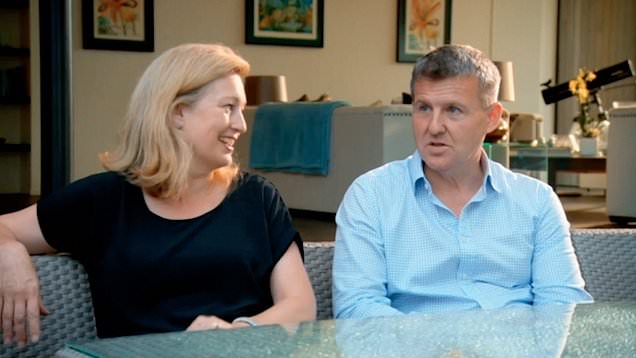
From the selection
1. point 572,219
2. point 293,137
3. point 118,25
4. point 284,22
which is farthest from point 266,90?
point 572,219

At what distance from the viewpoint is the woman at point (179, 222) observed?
148 centimetres

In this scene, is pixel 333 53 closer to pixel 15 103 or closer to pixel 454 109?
pixel 15 103

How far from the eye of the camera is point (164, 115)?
5.06ft

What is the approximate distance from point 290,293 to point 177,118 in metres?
0.31

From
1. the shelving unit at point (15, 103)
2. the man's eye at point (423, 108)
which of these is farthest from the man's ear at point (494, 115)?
the shelving unit at point (15, 103)

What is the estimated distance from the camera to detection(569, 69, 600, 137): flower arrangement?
774 cm

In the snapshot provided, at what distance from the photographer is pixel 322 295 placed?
1651mm

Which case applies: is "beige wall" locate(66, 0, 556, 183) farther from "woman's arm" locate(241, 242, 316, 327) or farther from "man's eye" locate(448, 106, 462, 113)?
"woman's arm" locate(241, 242, 316, 327)

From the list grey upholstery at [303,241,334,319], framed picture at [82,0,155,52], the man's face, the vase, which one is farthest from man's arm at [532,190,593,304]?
framed picture at [82,0,155,52]

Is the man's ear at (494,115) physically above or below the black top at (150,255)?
above

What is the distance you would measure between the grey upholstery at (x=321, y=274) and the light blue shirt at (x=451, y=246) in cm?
3

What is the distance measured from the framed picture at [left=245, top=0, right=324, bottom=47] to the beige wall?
0.08 m

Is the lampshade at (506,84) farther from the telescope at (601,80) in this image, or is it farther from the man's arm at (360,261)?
the man's arm at (360,261)

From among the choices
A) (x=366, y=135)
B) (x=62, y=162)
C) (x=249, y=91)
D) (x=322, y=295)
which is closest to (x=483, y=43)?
(x=249, y=91)
